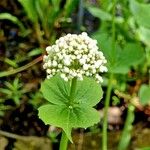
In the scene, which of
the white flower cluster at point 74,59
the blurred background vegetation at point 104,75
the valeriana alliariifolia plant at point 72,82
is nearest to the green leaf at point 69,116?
the valeriana alliariifolia plant at point 72,82

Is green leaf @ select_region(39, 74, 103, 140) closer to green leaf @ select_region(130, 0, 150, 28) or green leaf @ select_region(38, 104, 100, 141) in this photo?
green leaf @ select_region(38, 104, 100, 141)

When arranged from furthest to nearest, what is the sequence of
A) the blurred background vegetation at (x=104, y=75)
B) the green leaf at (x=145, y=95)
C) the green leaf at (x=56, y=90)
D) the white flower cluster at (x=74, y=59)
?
1. the blurred background vegetation at (x=104, y=75)
2. the green leaf at (x=145, y=95)
3. the green leaf at (x=56, y=90)
4. the white flower cluster at (x=74, y=59)

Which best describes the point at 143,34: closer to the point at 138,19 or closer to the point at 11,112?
the point at 138,19

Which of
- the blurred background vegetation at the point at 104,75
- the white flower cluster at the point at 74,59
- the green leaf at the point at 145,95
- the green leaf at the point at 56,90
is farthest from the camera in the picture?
the blurred background vegetation at the point at 104,75

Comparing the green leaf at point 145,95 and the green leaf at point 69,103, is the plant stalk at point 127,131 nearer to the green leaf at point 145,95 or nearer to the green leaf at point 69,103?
the green leaf at point 145,95

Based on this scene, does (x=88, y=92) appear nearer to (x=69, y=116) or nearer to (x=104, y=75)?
(x=69, y=116)

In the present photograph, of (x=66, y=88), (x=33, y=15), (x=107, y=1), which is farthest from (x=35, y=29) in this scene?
(x=66, y=88)

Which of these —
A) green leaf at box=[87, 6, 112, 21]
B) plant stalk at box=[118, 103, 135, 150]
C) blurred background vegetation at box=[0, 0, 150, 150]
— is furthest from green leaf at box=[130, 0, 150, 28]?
plant stalk at box=[118, 103, 135, 150]
